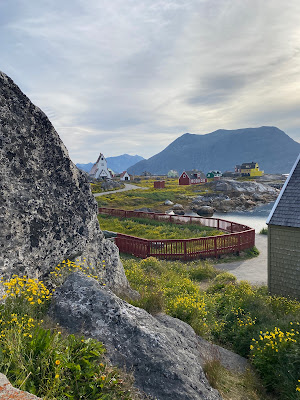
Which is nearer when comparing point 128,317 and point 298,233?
point 128,317

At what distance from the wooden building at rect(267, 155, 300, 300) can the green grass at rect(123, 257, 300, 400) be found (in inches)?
37.3

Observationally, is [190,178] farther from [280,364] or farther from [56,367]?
[56,367]

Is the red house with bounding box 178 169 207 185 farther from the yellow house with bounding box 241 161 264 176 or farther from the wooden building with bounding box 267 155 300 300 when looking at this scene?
the wooden building with bounding box 267 155 300 300

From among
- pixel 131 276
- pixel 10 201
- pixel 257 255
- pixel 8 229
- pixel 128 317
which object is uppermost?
pixel 10 201

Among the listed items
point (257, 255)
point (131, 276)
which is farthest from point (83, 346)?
point (257, 255)

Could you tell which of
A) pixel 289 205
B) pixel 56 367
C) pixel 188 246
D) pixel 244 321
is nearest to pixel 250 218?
pixel 188 246

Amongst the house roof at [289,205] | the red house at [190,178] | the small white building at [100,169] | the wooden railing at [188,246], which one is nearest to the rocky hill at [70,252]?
the house roof at [289,205]

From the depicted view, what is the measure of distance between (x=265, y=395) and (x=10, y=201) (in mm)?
6494

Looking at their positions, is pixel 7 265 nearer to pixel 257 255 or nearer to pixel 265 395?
pixel 265 395

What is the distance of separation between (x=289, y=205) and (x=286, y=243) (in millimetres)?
1709

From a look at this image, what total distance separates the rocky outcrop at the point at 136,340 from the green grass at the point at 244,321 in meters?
1.53

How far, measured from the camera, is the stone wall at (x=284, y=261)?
1242 centimetres

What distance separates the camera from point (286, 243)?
12.8 meters

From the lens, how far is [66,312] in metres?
5.29
